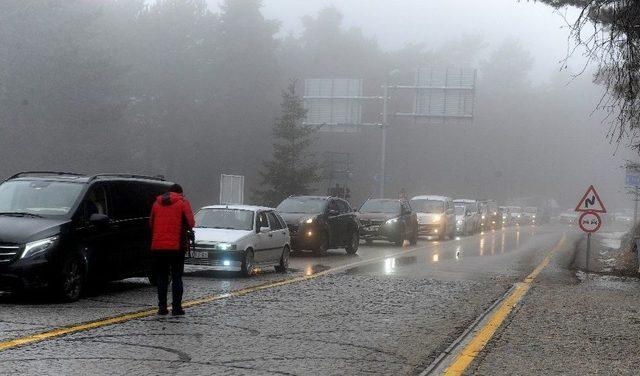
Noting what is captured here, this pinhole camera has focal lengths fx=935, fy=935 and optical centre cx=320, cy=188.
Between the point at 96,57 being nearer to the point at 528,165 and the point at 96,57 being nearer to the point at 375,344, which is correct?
the point at 375,344

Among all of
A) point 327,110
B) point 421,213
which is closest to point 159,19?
point 327,110

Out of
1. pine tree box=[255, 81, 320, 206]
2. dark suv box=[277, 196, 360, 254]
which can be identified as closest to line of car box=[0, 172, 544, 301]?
dark suv box=[277, 196, 360, 254]

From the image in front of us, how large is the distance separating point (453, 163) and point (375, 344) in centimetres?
11645

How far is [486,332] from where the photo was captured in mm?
10906

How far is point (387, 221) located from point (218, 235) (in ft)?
56.2

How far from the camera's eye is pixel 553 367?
862cm

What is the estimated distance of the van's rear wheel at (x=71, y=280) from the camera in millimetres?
12678

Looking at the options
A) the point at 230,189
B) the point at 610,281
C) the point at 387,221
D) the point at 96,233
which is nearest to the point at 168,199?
the point at 96,233

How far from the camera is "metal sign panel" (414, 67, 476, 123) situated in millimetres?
44031

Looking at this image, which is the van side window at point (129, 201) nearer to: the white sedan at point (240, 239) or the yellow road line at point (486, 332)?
the white sedan at point (240, 239)

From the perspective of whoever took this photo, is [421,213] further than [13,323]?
Yes

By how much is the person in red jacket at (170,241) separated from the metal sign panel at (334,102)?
35423mm

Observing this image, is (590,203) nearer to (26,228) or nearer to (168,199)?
(168,199)

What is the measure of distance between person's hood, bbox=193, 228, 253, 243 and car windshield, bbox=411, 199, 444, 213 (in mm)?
26053
